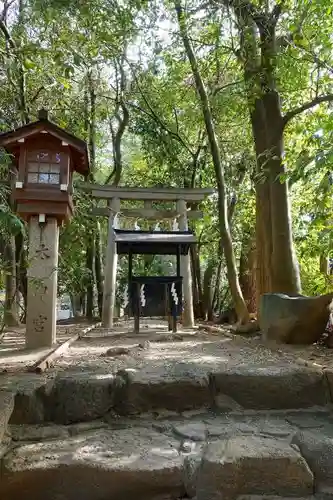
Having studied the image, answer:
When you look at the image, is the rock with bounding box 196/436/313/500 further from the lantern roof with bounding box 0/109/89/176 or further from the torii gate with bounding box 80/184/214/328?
the torii gate with bounding box 80/184/214/328

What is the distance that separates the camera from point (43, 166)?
5859mm

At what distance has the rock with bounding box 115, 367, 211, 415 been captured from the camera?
314cm

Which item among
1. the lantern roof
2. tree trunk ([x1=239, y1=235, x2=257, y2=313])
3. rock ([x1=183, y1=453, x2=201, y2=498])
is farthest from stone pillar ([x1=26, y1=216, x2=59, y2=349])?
tree trunk ([x1=239, y1=235, x2=257, y2=313])

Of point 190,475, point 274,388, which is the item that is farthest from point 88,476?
point 274,388

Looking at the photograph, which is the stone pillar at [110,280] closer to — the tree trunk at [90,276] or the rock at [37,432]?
the tree trunk at [90,276]

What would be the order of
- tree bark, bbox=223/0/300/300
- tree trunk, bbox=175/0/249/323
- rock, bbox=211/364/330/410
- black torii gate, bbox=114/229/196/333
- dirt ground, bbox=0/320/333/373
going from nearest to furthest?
rock, bbox=211/364/330/410 → dirt ground, bbox=0/320/333/373 → tree bark, bbox=223/0/300/300 → tree trunk, bbox=175/0/249/323 → black torii gate, bbox=114/229/196/333

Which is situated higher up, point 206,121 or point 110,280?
point 206,121

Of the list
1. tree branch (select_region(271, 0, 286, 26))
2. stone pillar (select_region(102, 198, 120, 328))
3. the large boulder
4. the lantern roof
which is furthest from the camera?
stone pillar (select_region(102, 198, 120, 328))


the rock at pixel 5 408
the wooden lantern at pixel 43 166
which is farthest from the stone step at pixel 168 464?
the wooden lantern at pixel 43 166

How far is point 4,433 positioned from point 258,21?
670 cm

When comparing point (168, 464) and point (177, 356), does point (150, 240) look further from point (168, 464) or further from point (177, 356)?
point (168, 464)

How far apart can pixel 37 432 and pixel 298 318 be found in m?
3.39

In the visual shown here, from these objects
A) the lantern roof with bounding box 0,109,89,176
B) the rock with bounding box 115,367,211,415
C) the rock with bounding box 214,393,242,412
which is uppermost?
the lantern roof with bounding box 0,109,89,176

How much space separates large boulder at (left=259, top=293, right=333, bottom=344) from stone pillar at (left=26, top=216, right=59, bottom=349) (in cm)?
299
